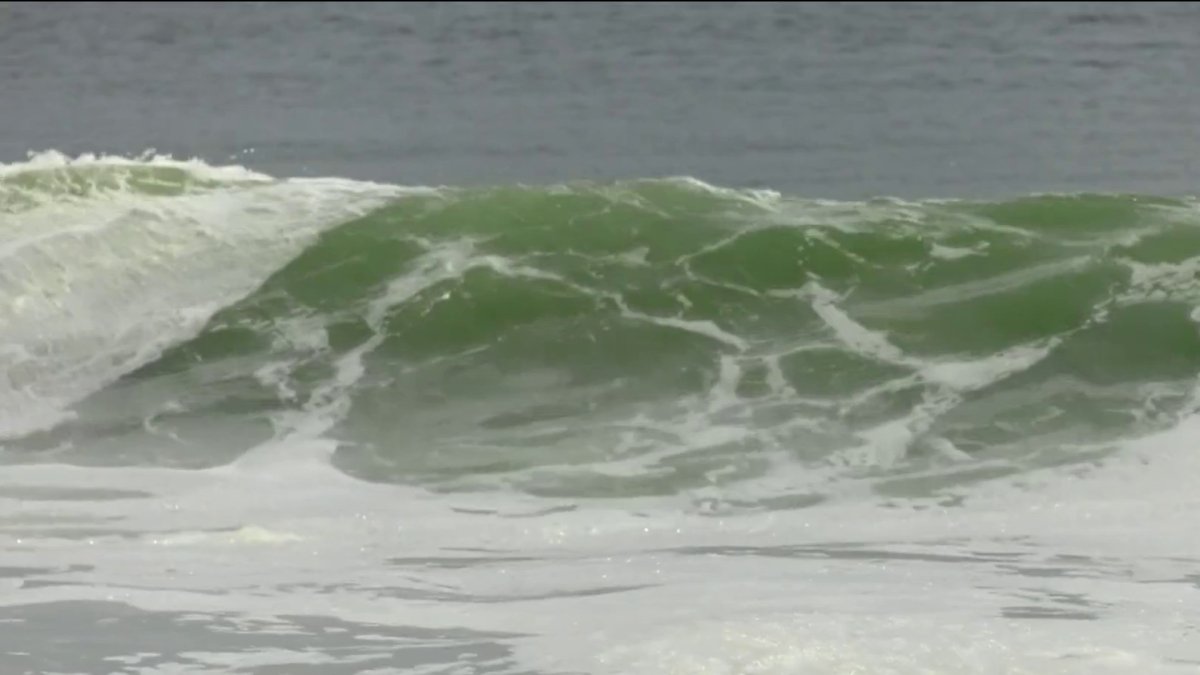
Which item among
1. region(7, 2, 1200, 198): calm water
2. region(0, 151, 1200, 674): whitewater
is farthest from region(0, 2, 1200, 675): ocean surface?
region(7, 2, 1200, 198): calm water

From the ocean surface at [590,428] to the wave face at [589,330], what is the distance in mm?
21

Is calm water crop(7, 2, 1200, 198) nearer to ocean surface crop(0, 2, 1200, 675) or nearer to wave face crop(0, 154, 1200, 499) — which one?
ocean surface crop(0, 2, 1200, 675)

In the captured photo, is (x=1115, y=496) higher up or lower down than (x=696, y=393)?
lower down

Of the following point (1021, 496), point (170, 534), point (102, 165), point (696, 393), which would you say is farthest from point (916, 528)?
point (102, 165)

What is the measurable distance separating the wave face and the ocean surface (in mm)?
21

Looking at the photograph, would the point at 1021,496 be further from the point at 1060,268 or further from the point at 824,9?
the point at 824,9

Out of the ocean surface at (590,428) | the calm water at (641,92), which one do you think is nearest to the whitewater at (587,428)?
the ocean surface at (590,428)

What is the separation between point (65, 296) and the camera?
8.01m

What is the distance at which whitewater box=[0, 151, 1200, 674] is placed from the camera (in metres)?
4.53

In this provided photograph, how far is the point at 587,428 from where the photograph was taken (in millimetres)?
6723

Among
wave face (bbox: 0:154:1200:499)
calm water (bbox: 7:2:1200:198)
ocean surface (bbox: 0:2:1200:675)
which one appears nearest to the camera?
ocean surface (bbox: 0:2:1200:675)

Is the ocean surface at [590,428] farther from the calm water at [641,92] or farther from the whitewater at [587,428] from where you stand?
the calm water at [641,92]

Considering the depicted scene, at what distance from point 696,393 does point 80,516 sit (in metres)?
2.45

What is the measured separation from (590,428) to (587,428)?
0.5 inches
